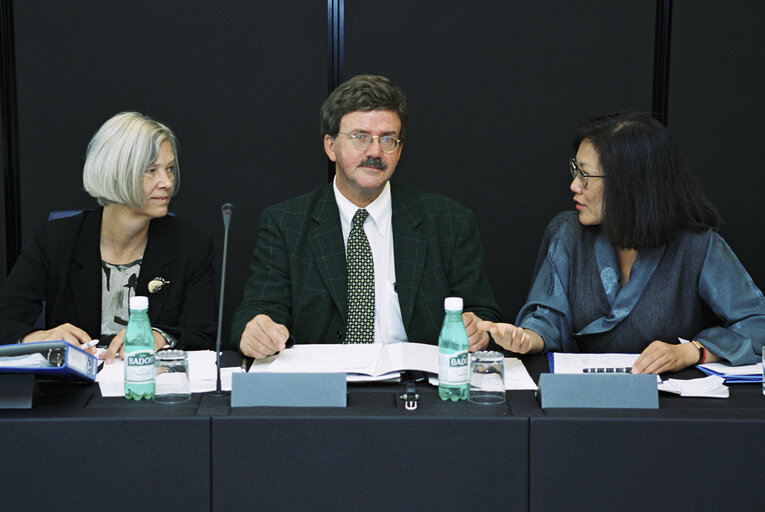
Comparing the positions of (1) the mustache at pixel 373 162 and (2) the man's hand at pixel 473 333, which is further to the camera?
(1) the mustache at pixel 373 162

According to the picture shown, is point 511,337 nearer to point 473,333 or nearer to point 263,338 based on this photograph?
point 473,333

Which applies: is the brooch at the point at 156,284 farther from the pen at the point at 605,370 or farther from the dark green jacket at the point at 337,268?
the pen at the point at 605,370

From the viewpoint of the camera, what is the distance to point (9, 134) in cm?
320

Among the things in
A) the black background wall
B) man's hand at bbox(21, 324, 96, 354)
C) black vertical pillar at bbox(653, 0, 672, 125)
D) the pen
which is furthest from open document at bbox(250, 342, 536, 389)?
black vertical pillar at bbox(653, 0, 672, 125)

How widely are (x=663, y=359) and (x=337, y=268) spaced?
0.88 m

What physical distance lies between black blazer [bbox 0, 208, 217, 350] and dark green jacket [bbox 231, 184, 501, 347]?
194mm

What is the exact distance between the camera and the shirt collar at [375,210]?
231cm

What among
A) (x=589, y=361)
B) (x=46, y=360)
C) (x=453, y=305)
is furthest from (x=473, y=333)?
(x=46, y=360)

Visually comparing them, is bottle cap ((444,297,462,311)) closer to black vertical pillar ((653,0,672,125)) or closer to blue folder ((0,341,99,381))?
blue folder ((0,341,99,381))

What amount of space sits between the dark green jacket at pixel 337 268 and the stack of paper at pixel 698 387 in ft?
2.23

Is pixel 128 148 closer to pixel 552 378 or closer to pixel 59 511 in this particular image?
pixel 59 511

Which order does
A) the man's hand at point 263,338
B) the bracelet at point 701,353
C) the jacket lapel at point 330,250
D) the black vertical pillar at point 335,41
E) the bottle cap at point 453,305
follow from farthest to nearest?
the black vertical pillar at point 335,41, the jacket lapel at point 330,250, the bracelet at point 701,353, the man's hand at point 263,338, the bottle cap at point 453,305

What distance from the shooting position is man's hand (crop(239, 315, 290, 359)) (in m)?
1.75

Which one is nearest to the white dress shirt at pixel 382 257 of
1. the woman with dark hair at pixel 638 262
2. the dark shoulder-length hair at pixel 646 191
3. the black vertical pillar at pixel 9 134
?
the woman with dark hair at pixel 638 262
